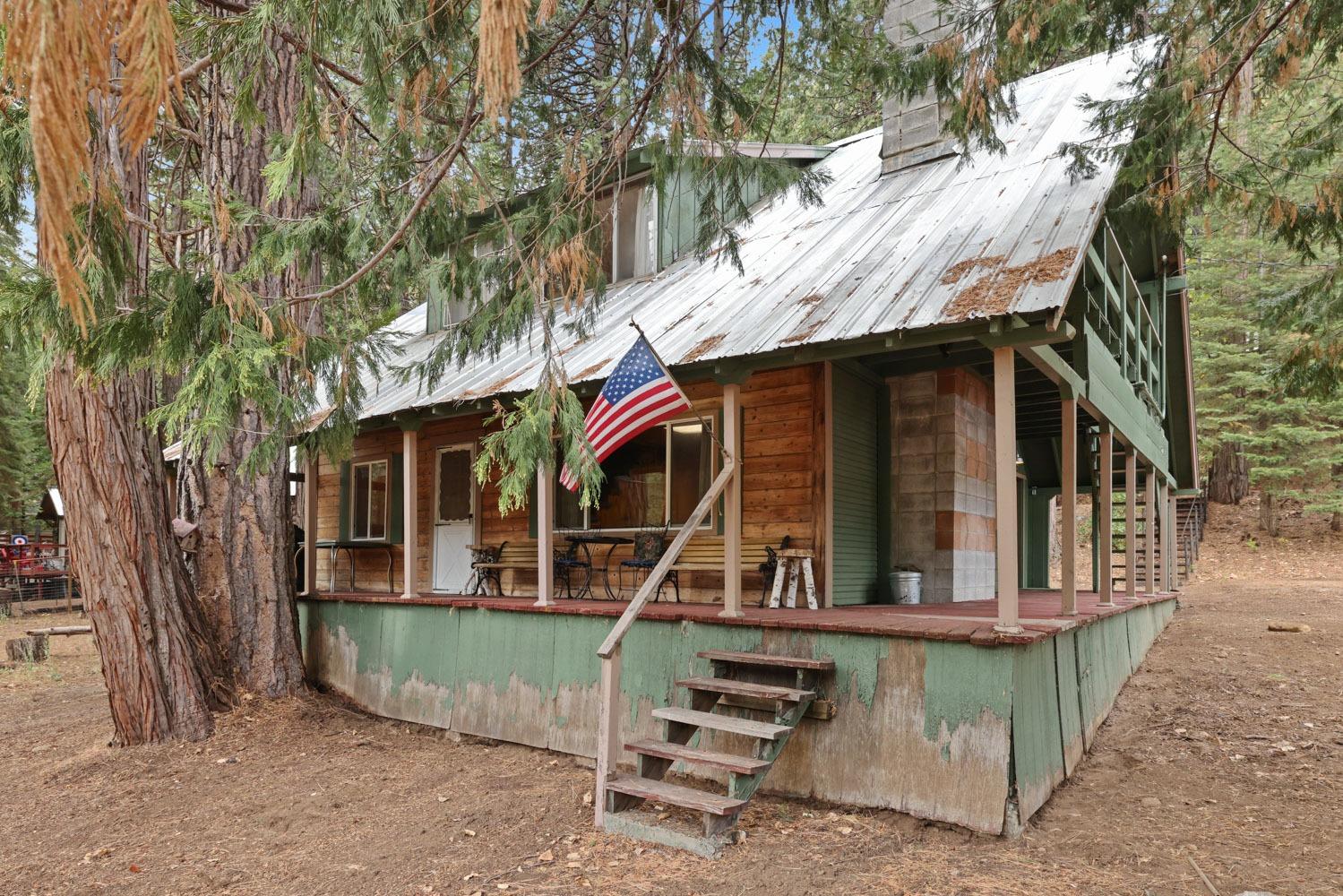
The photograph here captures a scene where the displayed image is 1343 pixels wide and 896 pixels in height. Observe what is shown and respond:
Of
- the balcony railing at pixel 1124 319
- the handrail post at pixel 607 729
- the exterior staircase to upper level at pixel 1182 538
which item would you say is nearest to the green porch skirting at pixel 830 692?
the handrail post at pixel 607 729

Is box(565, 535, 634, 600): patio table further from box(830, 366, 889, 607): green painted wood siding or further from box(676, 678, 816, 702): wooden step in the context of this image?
box(676, 678, 816, 702): wooden step

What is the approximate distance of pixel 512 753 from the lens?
7633mm

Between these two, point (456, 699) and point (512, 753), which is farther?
point (456, 699)

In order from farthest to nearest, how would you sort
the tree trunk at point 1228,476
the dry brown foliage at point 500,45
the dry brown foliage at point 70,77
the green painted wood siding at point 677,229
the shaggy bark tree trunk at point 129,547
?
the tree trunk at point 1228,476 < the green painted wood siding at point 677,229 < the shaggy bark tree trunk at point 129,547 < the dry brown foliage at point 500,45 < the dry brown foliage at point 70,77

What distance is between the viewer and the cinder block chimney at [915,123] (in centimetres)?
1072

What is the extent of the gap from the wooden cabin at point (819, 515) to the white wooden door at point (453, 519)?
0.04 metres

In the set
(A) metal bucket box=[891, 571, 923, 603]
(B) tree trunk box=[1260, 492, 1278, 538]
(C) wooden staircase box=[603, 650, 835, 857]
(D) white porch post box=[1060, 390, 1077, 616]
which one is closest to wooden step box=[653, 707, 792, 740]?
(C) wooden staircase box=[603, 650, 835, 857]

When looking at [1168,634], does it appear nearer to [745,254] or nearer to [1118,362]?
[1118,362]

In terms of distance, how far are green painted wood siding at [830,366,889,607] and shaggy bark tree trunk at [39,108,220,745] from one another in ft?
18.9

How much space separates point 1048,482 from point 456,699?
11.1 meters

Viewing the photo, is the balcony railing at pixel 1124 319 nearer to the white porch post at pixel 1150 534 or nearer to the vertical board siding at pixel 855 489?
the white porch post at pixel 1150 534

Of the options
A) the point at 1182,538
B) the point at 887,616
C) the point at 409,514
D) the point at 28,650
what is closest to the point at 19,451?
the point at 28,650

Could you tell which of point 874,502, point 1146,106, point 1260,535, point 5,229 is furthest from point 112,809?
point 1260,535

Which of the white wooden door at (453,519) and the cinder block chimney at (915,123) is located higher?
the cinder block chimney at (915,123)
